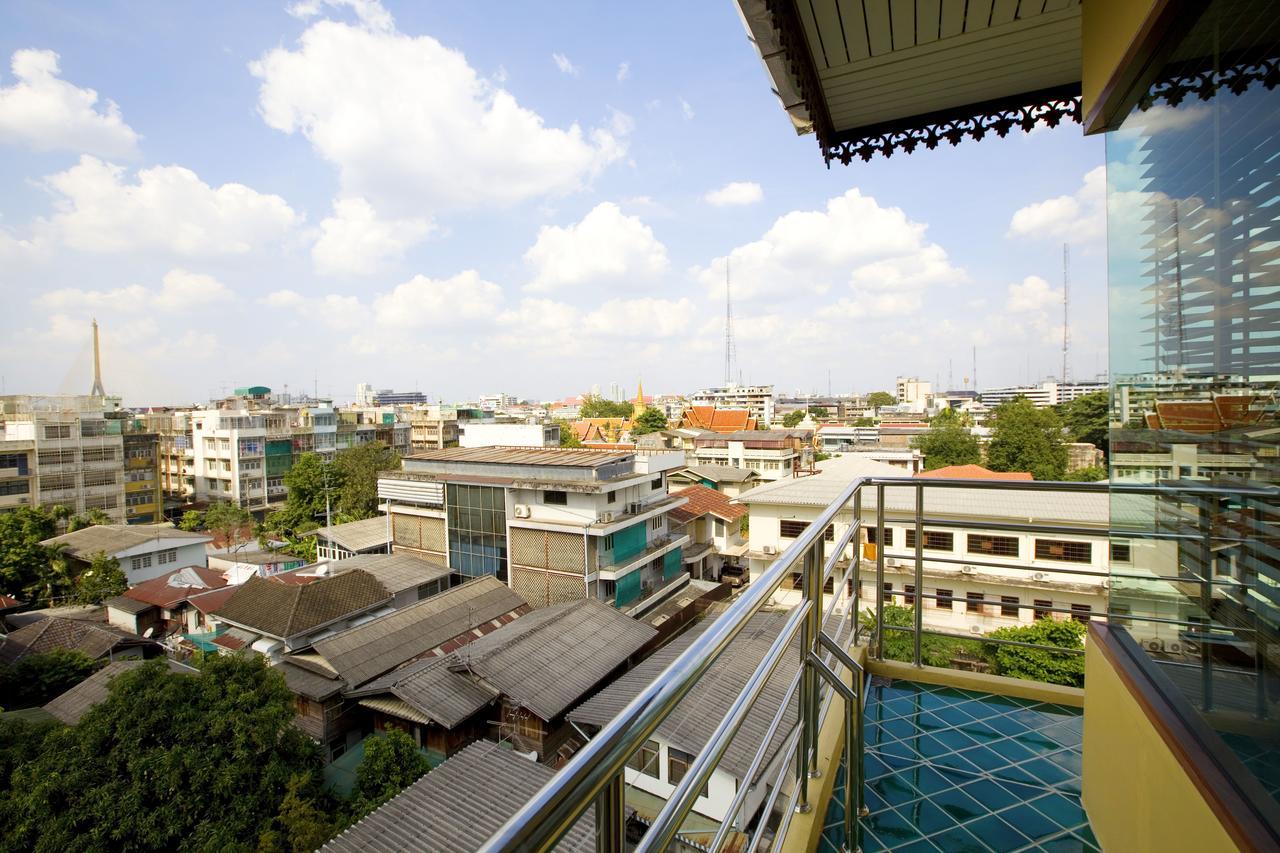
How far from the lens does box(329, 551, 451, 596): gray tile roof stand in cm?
1418

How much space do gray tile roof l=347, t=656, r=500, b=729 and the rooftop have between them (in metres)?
2.61

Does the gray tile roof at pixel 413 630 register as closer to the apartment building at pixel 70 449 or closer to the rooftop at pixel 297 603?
the rooftop at pixel 297 603

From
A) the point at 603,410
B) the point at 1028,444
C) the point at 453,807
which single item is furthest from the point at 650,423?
the point at 453,807

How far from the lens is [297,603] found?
1184cm

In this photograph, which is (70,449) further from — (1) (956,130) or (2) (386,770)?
(1) (956,130)

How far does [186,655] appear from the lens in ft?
40.7

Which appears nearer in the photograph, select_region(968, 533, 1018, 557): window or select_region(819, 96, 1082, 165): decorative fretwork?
select_region(819, 96, 1082, 165): decorative fretwork

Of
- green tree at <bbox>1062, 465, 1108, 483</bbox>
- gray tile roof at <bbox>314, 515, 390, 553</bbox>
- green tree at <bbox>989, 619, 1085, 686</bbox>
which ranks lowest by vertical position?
green tree at <bbox>989, 619, 1085, 686</bbox>

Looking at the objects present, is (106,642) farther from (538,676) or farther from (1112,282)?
(1112,282)

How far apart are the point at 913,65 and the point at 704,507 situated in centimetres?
1842

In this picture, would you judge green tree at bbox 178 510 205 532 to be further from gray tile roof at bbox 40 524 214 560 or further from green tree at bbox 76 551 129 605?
green tree at bbox 76 551 129 605

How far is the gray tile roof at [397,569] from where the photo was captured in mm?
14180

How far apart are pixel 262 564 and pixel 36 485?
10777 millimetres

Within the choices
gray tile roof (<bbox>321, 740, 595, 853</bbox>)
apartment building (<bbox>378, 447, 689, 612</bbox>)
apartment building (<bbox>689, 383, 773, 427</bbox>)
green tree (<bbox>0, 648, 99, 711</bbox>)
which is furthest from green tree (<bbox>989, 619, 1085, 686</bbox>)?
apartment building (<bbox>689, 383, 773, 427</bbox>)
